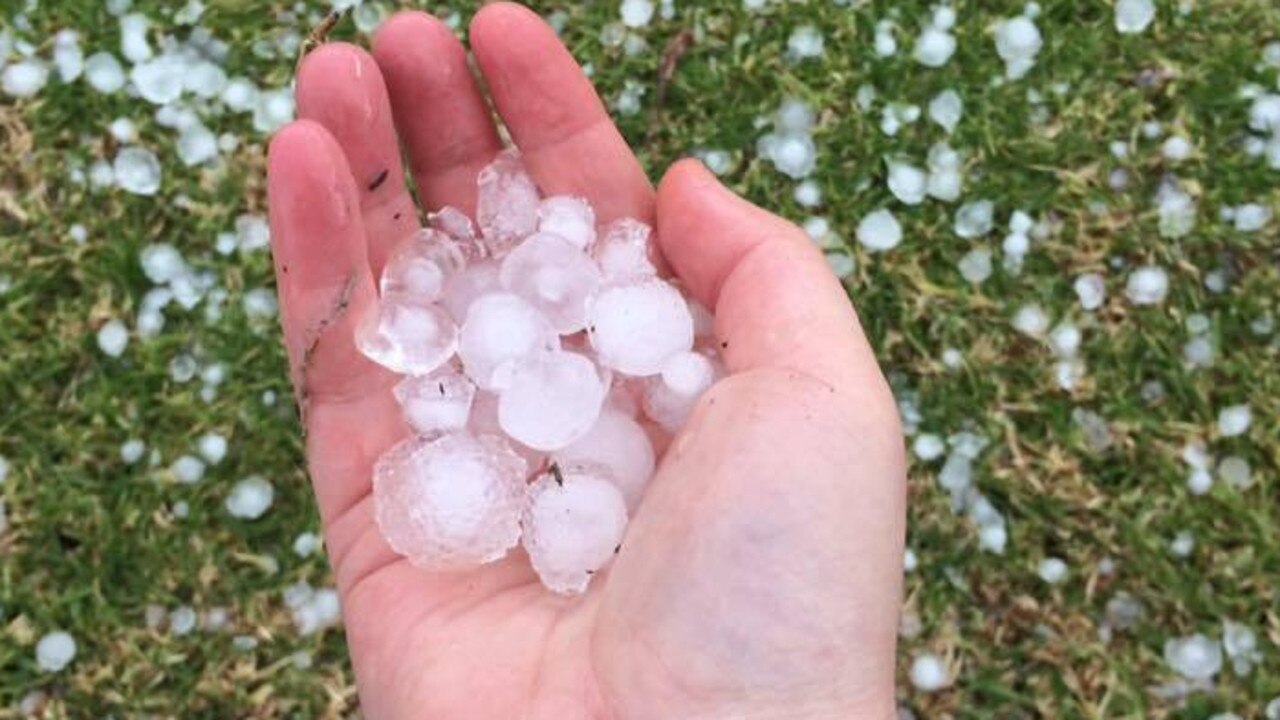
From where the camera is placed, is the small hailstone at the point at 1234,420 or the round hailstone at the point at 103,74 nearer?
the small hailstone at the point at 1234,420

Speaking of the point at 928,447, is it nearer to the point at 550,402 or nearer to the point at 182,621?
the point at 550,402

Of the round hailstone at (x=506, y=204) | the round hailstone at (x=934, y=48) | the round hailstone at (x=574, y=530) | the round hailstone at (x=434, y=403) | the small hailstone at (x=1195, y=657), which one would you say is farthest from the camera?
the round hailstone at (x=934, y=48)

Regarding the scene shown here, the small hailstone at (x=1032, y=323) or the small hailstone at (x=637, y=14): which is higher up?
the small hailstone at (x=637, y=14)

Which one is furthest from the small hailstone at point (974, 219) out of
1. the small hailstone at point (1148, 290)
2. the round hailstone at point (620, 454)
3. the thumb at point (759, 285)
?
the round hailstone at point (620, 454)

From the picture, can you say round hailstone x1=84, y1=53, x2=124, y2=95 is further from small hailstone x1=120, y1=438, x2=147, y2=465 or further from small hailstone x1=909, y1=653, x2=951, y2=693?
small hailstone x1=909, y1=653, x2=951, y2=693

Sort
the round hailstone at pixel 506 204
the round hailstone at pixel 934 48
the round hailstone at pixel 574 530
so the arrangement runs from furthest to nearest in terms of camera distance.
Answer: the round hailstone at pixel 934 48, the round hailstone at pixel 506 204, the round hailstone at pixel 574 530

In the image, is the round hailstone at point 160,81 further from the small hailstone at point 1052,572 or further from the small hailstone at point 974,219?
the small hailstone at point 1052,572

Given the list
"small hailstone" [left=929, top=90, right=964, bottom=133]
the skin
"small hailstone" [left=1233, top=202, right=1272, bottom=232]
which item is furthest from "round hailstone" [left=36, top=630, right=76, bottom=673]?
"small hailstone" [left=1233, top=202, right=1272, bottom=232]
